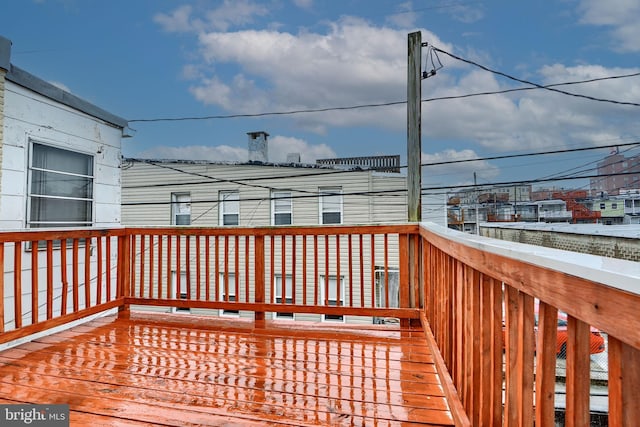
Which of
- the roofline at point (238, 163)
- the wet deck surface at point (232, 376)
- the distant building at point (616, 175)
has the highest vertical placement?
the roofline at point (238, 163)

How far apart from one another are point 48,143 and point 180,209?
667 cm

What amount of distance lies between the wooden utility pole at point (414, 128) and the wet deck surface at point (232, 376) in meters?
1.26

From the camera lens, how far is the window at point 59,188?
3.87 meters

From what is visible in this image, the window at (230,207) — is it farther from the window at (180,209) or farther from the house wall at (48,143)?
the house wall at (48,143)

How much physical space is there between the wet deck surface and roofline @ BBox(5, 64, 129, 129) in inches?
94.5

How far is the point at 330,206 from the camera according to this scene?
9.76 m

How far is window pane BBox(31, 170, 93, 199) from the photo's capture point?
12.7ft

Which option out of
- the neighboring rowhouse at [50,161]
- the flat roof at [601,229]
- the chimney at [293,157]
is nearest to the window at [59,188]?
the neighboring rowhouse at [50,161]

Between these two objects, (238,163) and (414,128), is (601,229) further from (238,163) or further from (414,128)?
(238,163)

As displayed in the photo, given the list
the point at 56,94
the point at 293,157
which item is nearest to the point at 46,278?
the point at 56,94

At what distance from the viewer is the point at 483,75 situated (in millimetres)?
8367

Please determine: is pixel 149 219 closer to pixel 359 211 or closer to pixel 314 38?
pixel 359 211

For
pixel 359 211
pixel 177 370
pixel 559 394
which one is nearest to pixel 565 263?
pixel 177 370

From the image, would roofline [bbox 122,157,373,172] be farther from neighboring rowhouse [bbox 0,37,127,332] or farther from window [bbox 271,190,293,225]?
neighboring rowhouse [bbox 0,37,127,332]
